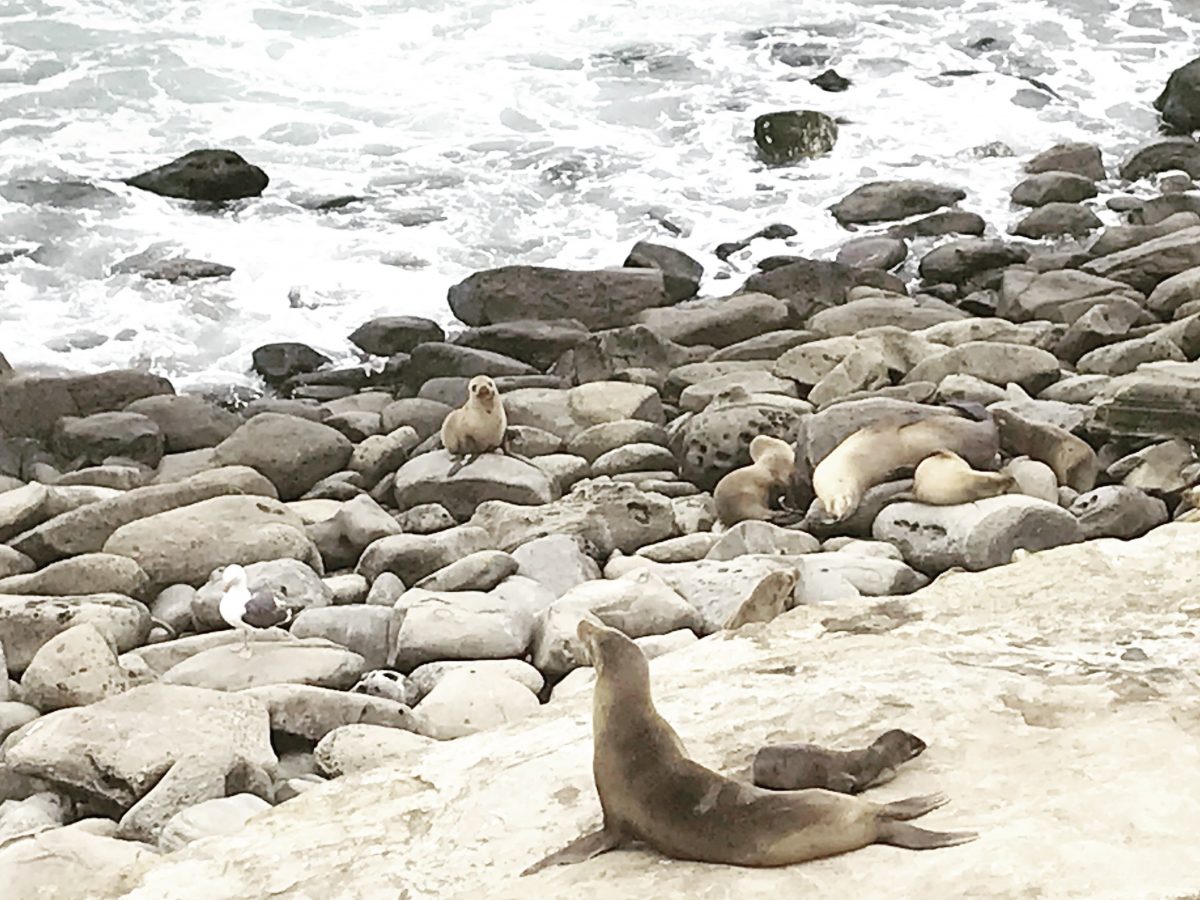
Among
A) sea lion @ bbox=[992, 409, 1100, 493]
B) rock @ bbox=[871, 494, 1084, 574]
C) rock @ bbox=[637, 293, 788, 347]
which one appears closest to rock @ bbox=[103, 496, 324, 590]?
rock @ bbox=[871, 494, 1084, 574]

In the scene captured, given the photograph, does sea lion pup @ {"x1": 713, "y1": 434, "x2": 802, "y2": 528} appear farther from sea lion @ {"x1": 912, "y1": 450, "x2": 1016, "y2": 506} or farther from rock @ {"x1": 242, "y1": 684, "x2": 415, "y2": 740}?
rock @ {"x1": 242, "y1": 684, "x2": 415, "y2": 740}

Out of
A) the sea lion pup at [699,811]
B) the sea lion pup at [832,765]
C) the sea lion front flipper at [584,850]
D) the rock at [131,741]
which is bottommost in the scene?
the rock at [131,741]

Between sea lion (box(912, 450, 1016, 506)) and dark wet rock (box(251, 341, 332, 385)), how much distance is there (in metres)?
6.08

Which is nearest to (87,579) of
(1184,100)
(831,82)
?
(831,82)

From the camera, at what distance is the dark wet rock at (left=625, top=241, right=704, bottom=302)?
12.2m

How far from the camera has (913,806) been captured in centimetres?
276

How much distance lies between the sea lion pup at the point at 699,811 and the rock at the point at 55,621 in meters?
3.13

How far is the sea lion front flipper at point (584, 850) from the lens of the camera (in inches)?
110

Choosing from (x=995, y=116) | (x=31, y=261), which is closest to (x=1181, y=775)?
(x=31, y=261)

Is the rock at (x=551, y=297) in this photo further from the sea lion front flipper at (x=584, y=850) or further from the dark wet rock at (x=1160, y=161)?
the sea lion front flipper at (x=584, y=850)

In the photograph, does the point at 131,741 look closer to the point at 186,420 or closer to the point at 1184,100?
the point at 186,420

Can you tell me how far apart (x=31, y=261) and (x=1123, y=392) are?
979 cm

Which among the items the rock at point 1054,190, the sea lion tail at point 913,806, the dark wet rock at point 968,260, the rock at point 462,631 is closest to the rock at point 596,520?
the rock at point 462,631

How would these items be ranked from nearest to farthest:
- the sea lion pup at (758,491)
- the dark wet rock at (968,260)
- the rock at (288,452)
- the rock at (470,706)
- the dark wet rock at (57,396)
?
1. the rock at (470,706)
2. the sea lion pup at (758,491)
3. the rock at (288,452)
4. the dark wet rock at (57,396)
5. the dark wet rock at (968,260)
